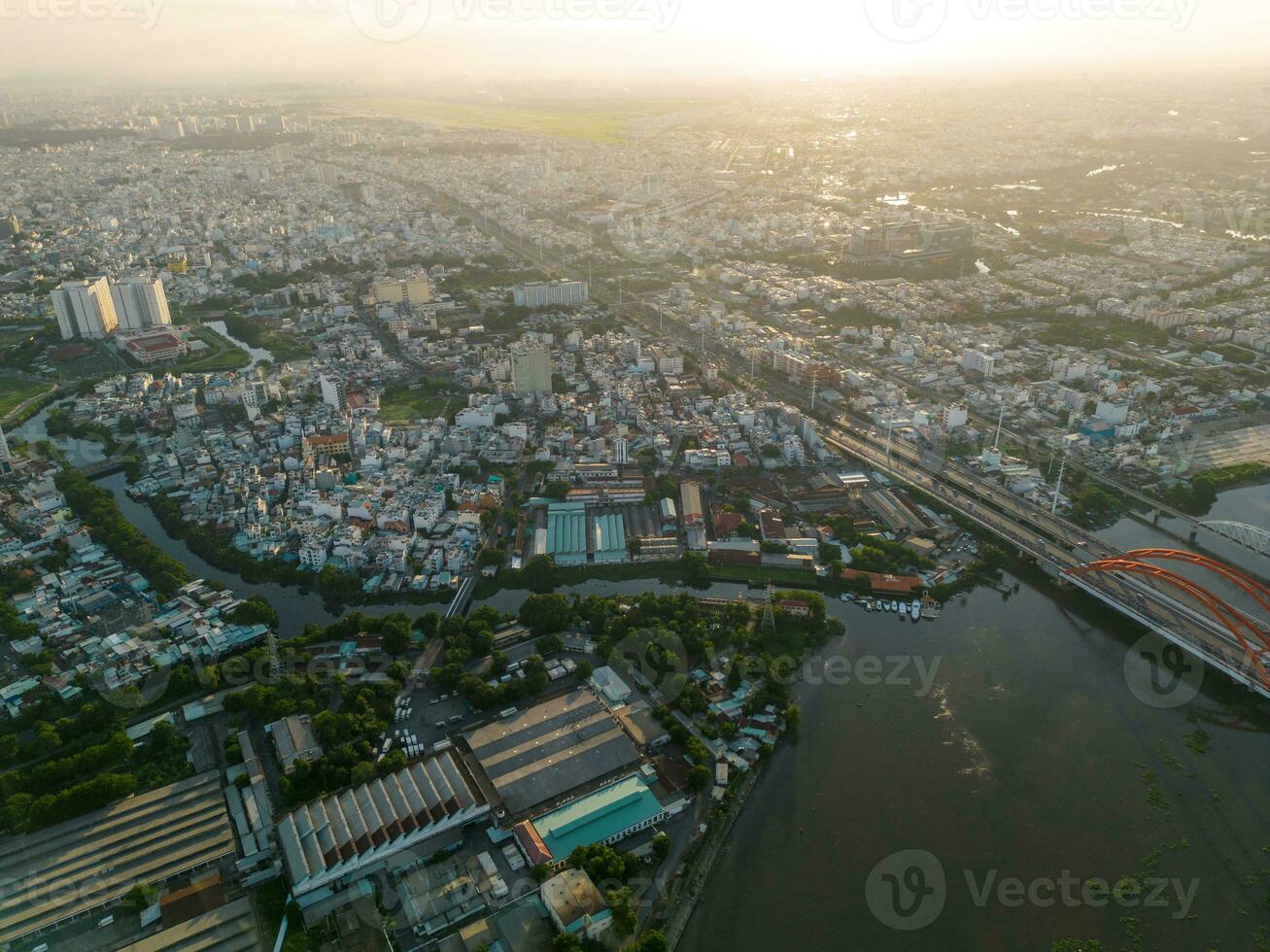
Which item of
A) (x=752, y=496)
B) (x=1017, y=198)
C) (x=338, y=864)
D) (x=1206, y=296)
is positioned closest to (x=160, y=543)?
(x=338, y=864)

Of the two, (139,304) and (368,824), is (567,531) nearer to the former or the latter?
(368,824)

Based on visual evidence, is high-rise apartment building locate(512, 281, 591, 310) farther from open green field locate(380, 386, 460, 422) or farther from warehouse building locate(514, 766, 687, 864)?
warehouse building locate(514, 766, 687, 864)

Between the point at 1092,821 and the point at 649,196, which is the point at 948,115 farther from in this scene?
the point at 1092,821

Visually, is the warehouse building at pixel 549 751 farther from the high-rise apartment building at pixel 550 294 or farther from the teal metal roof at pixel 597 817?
the high-rise apartment building at pixel 550 294

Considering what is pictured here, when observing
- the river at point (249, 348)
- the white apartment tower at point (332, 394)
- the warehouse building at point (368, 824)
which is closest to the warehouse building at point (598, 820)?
the warehouse building at point (368, 824)

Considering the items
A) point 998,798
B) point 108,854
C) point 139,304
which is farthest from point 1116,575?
point 139,304

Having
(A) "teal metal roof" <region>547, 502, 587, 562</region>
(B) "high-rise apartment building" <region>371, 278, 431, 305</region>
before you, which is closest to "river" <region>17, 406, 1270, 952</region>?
(A) "teal metal roof" <region>547, 502, 587, 562</region>

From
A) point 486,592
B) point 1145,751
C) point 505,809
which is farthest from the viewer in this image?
point 486,592
